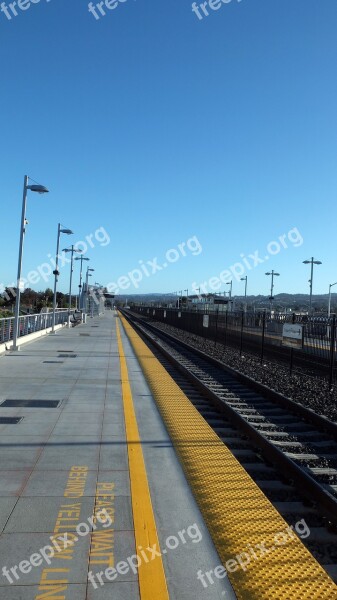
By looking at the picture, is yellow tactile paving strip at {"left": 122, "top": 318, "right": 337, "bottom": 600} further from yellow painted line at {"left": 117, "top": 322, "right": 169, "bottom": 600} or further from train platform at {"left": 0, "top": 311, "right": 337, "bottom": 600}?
yellow painted line at {"left": 117, "top": 322, "right": 169, "bottom": 600}

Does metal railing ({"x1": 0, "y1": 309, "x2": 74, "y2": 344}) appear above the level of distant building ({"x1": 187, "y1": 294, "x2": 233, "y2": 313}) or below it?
below

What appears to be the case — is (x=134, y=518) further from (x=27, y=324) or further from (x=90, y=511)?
(x=27, y=324)

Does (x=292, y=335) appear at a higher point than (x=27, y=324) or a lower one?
higher

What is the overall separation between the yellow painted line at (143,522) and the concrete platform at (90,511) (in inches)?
0.8

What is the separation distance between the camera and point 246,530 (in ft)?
13.9

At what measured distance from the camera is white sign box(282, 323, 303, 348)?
51.8 feet

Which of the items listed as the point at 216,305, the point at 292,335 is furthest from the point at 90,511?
the point at 216,305

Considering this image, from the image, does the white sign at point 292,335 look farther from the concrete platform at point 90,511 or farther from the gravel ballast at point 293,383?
the concrete platform at point 90,511

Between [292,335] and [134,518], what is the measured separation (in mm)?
12751

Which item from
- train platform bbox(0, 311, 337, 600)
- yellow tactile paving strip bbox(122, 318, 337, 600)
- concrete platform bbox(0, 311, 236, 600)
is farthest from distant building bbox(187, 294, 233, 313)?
yellow tactile paving strip bbox(122, 318, 337, 600)

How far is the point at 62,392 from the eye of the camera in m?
10.5

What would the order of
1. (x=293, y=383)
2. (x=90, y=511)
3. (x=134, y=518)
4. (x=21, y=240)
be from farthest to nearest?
(x=21, y=240)
(x=293, y=383)
(x=90, y=511)
(x=134, y=518)

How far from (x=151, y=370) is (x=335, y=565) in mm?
11087

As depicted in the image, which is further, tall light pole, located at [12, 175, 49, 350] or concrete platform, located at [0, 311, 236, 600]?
tall light pole, located at [12, 175, 49, 350]
